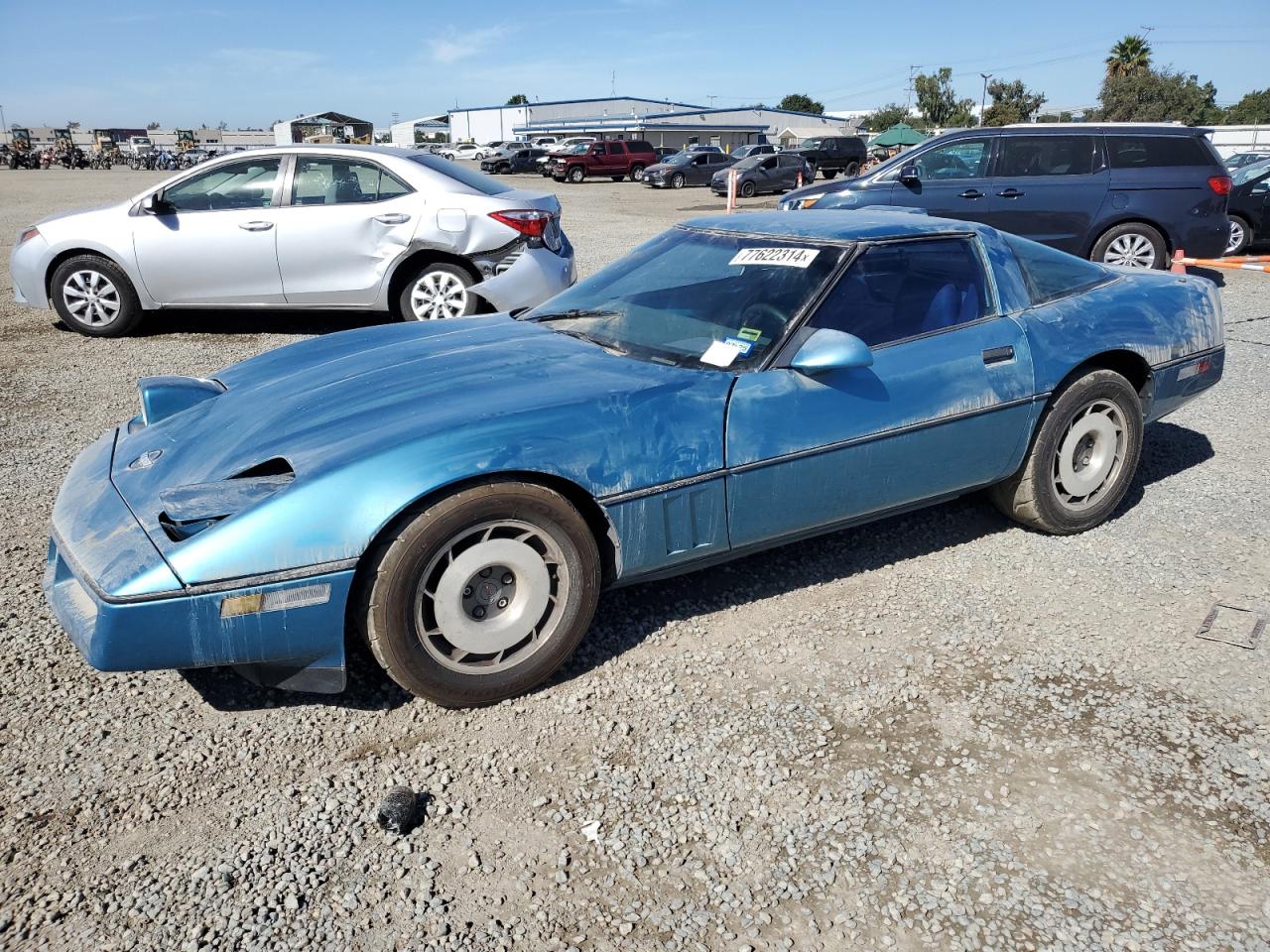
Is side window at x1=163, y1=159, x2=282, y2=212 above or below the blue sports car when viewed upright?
above

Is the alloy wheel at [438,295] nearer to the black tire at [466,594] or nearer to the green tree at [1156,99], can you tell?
the black tire at [466,594]

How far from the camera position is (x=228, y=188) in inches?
298

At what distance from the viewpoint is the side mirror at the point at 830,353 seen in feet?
10.2

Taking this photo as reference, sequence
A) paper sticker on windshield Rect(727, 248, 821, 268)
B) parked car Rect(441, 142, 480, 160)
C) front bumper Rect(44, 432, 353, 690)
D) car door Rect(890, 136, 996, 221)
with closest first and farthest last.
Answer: front bumper Rect(44, 432, 353, 690)
paper sticker on windshield Rect(727, 248, 821, 268)
car door Rect(890, 136, 996, 221)
parked car Rect(441, 142, 480, 160)

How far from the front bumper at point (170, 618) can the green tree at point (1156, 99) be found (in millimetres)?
70632

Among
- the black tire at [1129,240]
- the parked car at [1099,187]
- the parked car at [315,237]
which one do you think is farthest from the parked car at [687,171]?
the parked car at [315,237]

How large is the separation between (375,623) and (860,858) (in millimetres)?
1430

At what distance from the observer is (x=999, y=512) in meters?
4.42

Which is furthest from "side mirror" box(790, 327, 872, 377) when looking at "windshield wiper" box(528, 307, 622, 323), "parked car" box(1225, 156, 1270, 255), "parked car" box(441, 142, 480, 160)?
"parked car" box(441, 142, 480, 160)

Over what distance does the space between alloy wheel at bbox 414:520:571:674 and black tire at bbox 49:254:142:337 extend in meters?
6.43

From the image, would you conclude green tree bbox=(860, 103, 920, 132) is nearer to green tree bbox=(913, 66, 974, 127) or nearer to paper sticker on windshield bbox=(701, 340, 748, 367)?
green tree bbox=(913, 66, 974, 127)

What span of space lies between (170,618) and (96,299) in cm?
655

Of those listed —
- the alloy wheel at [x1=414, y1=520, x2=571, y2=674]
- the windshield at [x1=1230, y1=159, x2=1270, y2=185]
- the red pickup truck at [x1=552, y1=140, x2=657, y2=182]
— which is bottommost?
the alloy wheel at [x1=414, y1=520, x2=571, y2=674]

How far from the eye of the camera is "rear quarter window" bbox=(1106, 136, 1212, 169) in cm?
972
